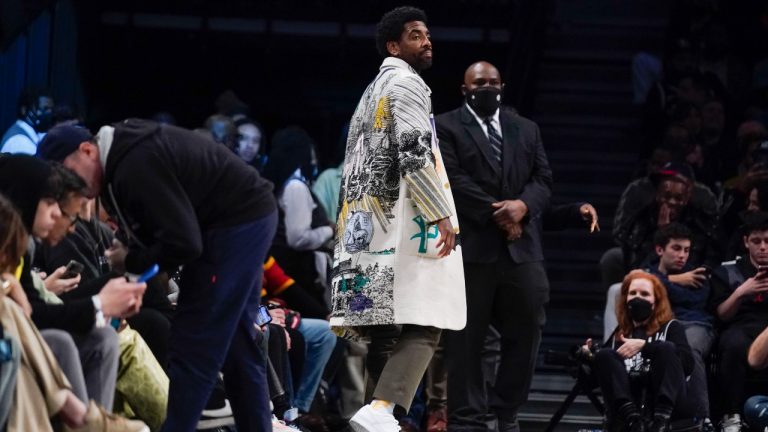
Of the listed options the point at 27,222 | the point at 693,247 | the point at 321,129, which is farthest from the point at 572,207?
the point at 321,129

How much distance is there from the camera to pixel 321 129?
14219 mm

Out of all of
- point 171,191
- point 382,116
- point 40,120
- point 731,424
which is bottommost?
point 731,424

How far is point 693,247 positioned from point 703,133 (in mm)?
3402

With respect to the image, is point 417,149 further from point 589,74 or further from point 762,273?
point 589,74

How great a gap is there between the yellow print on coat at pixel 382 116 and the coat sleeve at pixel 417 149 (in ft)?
0.11

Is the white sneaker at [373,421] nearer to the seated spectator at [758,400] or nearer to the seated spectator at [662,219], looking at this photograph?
the seated spectator at [758,400]

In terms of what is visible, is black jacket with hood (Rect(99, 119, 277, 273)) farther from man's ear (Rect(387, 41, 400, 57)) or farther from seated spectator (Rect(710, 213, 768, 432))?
seated spectator (Rect(710, 213, 768, 432))

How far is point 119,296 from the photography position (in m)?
4.86

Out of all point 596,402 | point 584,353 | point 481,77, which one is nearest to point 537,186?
point 481,77

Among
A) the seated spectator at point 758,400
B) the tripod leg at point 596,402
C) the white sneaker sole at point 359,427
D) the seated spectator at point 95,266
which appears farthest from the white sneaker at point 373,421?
the seated spectator at point 758,400

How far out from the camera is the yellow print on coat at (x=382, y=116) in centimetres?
596

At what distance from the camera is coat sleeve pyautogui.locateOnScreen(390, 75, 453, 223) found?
5789 millimetres

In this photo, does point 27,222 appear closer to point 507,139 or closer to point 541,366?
point 507,139

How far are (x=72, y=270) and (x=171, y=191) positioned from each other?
1.16m
